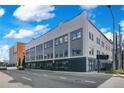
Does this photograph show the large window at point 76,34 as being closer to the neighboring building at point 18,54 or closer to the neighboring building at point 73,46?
the neighboring building at point 73,46

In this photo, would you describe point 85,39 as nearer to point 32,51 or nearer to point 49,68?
point 49,68

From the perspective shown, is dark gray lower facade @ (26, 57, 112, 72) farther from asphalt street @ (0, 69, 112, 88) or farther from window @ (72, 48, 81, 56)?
asphalt street @ (0, 69, 112, 88)

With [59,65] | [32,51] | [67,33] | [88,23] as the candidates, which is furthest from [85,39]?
[32,51]

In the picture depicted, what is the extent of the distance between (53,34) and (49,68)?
853cm

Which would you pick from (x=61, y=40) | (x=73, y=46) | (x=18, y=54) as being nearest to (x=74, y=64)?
(x=73, y=46)

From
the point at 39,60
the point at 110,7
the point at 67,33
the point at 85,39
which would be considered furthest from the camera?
the point at 39,60

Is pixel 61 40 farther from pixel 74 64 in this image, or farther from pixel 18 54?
pixel 18 54

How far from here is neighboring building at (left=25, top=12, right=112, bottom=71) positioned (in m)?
48.8

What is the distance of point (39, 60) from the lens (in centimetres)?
7644

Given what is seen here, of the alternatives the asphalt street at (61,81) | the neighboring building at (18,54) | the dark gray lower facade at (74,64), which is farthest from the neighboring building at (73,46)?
the asphalt street at (61,81)

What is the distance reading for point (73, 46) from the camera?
52.6 metres

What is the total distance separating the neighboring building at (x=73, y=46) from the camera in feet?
160

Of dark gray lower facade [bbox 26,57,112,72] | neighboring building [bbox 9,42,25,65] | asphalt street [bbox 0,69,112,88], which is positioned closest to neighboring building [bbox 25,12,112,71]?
dark gray lower facade [bbox 26,57,112,72]
